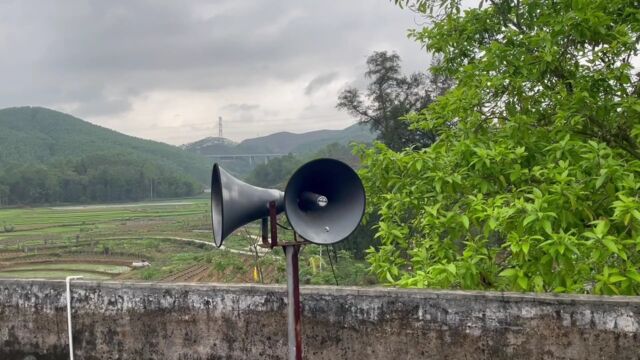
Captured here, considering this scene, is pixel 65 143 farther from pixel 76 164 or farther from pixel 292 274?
pixel 292 274

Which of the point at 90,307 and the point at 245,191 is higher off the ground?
the point at 245,191

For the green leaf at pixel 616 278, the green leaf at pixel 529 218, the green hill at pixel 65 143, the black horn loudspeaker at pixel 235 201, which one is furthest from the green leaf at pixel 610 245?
the green hill at pixel 65 143

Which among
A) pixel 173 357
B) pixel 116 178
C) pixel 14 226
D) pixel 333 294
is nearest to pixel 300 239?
pixel 333 294

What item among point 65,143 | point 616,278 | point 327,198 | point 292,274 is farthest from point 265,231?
point 65,143

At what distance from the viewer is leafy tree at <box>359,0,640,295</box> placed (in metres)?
3.10

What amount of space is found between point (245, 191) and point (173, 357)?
5.97 feet

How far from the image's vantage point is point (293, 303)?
8.56 ft

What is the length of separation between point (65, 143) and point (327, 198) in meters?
125

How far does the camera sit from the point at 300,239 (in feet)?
8.47

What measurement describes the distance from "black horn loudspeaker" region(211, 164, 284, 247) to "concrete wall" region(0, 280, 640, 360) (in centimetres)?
108

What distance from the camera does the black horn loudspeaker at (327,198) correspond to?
8.34ft

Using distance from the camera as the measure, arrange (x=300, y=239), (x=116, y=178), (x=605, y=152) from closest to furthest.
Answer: (x=300, y=239), (x=605, y=152), (x=116, y=178)

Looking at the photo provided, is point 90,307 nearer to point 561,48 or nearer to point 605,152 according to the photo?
point 605,152

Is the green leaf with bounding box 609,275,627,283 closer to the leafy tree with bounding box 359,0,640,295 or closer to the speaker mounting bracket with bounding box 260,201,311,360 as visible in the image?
A: the leafy tree with bounding box 359,0,640,295
